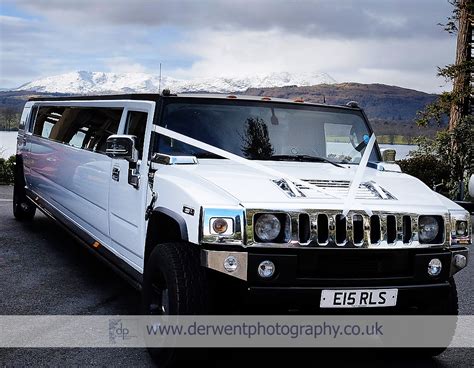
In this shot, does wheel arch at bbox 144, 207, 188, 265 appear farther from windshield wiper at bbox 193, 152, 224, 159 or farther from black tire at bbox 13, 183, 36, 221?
black tire at bbox 13, 183, 36, 221

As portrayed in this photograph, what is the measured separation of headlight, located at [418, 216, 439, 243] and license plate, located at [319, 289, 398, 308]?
1.29 feet

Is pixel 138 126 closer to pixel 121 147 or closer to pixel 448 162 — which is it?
pixel 121 147

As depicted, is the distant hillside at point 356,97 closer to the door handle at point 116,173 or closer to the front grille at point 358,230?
the door handle at point 116,173

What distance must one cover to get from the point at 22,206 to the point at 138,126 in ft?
19.2

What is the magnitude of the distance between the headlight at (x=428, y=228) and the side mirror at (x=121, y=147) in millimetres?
2157

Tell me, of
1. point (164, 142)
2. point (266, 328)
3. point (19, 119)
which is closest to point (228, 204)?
point (266, 328)

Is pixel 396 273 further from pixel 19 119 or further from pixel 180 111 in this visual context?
pixel 19 119

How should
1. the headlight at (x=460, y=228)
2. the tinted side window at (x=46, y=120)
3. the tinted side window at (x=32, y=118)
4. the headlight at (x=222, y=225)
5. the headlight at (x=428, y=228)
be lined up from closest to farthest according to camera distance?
the headlight at (x=222, y=225) → the headlight at (x=428, y=228) → the headlight at (x=460, y=228) → the tinted side window at (x=46, y=120) → the tinted side window at (x=32, y=118)

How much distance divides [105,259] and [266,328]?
85.5 inches

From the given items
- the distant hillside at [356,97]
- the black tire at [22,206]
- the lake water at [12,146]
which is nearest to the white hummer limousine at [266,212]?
the distant hillside at [356,97]

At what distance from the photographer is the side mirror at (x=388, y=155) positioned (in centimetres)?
561

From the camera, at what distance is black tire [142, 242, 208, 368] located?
12.8ft

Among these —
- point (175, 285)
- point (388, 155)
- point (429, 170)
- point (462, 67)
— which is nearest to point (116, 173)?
point (175, 285)

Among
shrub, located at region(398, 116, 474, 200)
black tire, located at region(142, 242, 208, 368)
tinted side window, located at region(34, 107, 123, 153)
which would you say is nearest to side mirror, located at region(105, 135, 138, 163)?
tinted side window, located at region(34, 107, 123, 153)
